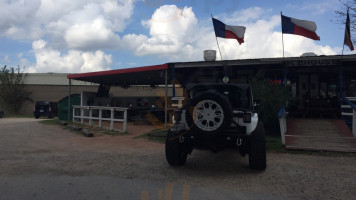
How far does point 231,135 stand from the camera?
6.22 meters

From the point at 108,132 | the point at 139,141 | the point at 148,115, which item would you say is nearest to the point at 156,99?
the point at 148,115

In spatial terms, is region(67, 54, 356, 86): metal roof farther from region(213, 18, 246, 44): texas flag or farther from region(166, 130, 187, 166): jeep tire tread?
region(166, 130, 187, 166): jeep tire tread

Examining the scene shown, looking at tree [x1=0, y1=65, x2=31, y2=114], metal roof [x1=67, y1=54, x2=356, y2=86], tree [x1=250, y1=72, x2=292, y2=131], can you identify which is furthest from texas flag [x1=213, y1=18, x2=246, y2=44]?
tree [x1=0, y1=65, x2=31, y2=114]

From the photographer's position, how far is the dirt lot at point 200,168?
544cm

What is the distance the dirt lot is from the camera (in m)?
5.44

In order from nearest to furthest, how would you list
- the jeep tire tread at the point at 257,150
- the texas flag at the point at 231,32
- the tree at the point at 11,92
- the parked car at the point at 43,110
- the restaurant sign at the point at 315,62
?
the jeep tire tread at the point at 257,150 < the restaurant sign at the point at 315,62 < the texas flag at the point at 231,32 < the parked car at the point at 43,110 < the tree at the point at 11,92

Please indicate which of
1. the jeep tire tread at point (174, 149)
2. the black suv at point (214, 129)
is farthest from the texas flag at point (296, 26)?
the jeep tire tread at point (174, 149)

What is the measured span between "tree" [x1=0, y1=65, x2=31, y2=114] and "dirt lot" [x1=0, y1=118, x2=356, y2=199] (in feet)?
86.5

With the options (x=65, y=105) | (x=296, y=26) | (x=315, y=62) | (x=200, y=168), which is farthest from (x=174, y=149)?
(x=65, y=105)

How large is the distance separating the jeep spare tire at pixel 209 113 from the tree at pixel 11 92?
108ft

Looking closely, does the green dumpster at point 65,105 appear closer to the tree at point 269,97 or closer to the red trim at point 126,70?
→ the red trim at point 126,70

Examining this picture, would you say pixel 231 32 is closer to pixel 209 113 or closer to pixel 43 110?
pixel 209 113

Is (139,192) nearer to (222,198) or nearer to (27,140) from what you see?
(222,198)

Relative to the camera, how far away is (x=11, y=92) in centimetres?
3347
